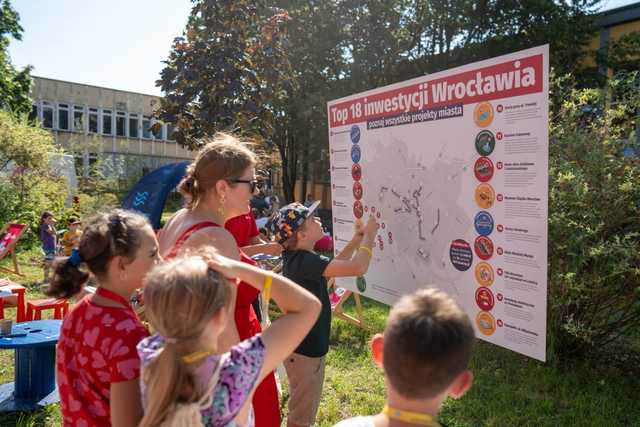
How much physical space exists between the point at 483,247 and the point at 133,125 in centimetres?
3969

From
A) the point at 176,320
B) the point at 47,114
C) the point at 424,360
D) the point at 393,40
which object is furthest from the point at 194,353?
the point at 47,114

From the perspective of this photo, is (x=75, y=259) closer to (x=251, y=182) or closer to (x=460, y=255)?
(x=251, y=182)

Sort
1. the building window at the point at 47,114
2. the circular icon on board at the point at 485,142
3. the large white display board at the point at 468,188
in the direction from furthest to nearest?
the building window at the point at 47,114 < the circular icon on board at the point at 485,142 < the large white display board at the point at 468,188

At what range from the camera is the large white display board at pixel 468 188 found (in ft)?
8.93

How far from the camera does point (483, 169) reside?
299 cm

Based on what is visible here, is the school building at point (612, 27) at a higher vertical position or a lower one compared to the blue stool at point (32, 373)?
higher

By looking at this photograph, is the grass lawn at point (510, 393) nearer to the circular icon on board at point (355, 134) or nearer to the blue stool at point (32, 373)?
the blue stool at point (32, 373)

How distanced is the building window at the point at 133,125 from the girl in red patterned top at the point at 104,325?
39.8 meters

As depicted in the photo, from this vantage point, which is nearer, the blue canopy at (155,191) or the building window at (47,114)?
the blue canopy at (155,191)

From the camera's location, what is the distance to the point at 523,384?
172 inches

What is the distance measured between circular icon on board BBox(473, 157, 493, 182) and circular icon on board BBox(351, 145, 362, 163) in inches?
52.2

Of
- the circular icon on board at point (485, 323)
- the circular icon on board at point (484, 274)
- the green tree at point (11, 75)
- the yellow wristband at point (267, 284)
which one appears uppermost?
the green tree at point (11, 75)

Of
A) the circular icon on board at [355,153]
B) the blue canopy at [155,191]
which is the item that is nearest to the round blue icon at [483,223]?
the circular icon on board at [355,153]

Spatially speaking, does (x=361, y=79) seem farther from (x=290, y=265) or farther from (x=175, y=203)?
(x=290, y=265)
